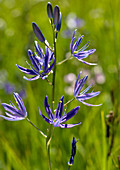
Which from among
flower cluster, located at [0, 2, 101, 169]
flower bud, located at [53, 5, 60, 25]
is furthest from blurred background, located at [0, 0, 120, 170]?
flower bud, located at [53, 5, 60, 25]

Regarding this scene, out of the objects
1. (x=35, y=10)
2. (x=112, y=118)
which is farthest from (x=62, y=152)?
(x=35, y=10)

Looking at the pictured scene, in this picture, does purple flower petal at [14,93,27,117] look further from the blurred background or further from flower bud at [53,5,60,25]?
the blurred background

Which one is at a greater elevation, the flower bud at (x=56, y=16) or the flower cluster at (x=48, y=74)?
the flower bud at (x=56, y=16)

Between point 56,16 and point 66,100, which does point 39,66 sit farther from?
point 66,100

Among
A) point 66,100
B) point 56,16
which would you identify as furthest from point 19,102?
point 66,100

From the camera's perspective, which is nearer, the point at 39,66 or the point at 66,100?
the point at 39,66

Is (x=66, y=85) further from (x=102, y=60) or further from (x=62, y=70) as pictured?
(x=102, y=60)

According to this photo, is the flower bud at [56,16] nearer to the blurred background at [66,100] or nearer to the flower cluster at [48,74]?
the flower cluster at [48,74]

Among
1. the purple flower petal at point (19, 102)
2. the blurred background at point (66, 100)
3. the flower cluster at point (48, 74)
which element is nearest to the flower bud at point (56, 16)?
the flower cluster at point (48, 74)

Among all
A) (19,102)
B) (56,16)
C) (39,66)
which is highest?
(56,16)
